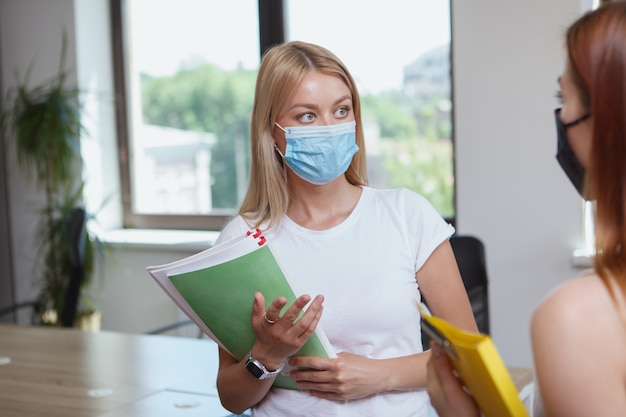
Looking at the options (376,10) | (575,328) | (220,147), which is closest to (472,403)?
(575,328)

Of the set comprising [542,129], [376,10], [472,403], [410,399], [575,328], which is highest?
[376,10]

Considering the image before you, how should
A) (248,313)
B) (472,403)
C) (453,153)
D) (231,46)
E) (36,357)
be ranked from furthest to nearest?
(231,46)
(453,153)
(36,357)
(248,313)
(472,403)

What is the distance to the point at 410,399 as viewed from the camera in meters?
1.53

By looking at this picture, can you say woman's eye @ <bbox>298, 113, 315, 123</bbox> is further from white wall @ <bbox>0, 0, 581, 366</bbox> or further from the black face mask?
white wall @ <bbox>0, 0, 581, 366</bbox>

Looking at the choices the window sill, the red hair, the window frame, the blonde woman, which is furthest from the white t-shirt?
the window frame

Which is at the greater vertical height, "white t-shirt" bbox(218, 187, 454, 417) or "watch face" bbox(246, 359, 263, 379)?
"white t-shirt" bbox(218, 187, 454, 417)

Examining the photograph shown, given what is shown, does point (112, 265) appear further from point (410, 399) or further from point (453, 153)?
point (410, 399)

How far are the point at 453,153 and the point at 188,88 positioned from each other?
1722 millimetres

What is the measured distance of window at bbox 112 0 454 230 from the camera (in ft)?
13.0

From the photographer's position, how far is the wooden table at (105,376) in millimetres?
2014

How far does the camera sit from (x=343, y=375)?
144 centimetres

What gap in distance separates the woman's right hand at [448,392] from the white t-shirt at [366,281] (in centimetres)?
46

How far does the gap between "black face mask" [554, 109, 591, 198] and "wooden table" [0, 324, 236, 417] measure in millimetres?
1162

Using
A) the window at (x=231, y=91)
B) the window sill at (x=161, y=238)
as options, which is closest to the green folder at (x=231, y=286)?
the window at (x=231, y=91)
